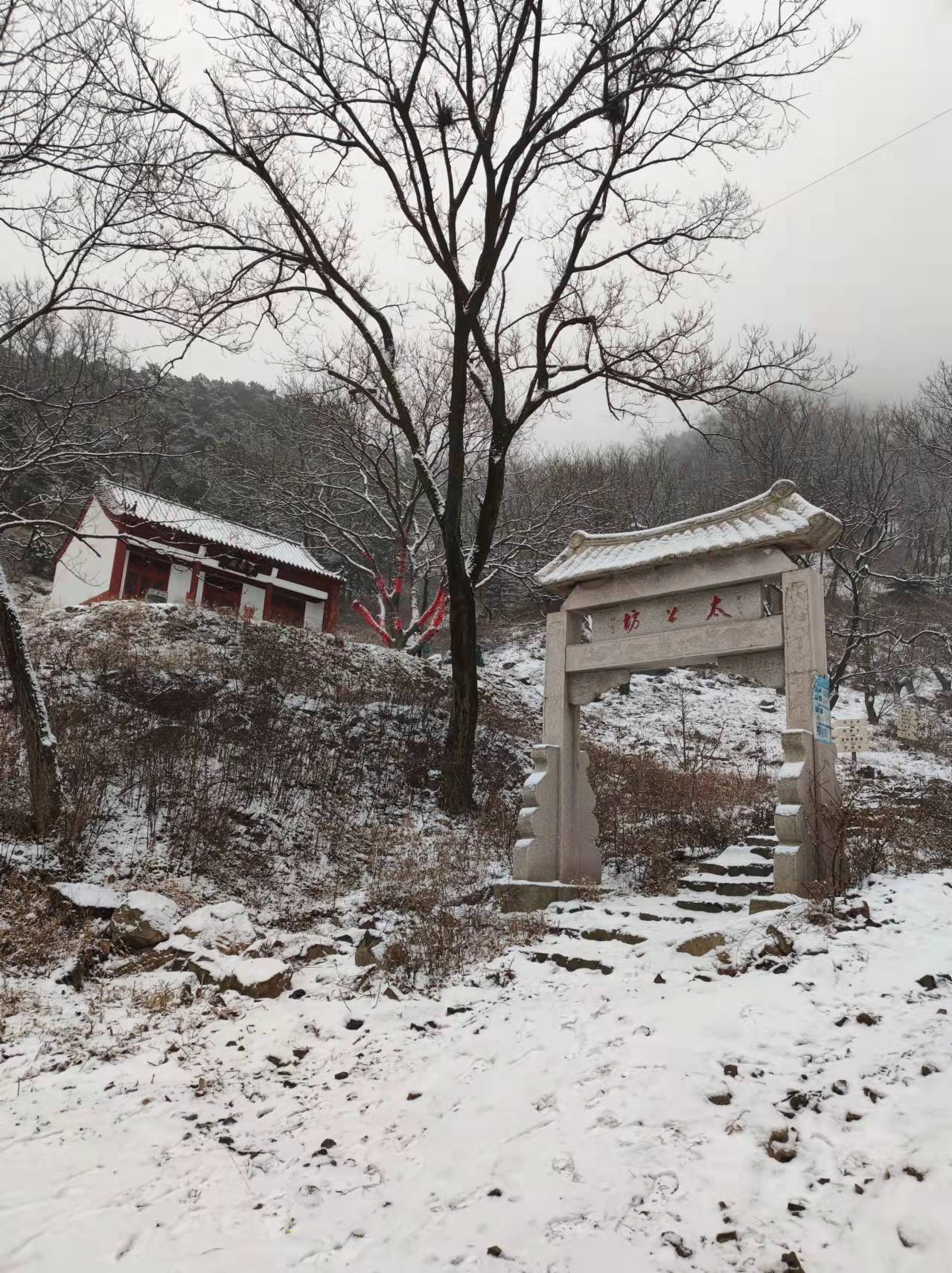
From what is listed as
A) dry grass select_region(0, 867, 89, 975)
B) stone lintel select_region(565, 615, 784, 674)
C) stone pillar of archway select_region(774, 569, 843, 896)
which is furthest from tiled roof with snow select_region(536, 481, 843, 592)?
dry grass select_region(0, 867, 89, 975)

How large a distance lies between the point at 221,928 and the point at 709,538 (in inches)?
240

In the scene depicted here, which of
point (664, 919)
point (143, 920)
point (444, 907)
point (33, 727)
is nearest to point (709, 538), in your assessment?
point (664, 919)

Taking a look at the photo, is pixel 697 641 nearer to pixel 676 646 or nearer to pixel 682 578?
pixel 676 646

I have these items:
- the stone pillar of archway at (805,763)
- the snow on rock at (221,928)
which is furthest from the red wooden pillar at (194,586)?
the stone pillar of archway at (805,763)

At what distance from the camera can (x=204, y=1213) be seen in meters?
3.58

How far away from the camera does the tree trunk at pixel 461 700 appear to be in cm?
1210

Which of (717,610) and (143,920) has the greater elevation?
(717,610)

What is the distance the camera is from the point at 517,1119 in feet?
13.7

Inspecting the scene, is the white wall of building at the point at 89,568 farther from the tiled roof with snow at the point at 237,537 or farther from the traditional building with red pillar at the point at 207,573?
the tiled roof with snow at the point at 237,537

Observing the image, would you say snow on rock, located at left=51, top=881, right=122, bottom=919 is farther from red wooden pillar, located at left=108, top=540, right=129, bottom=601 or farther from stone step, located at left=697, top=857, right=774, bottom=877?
red wooden pillar, located at left=108, top=540, right=129, bottom=601

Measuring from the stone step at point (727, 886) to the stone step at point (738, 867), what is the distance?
0.29 metres

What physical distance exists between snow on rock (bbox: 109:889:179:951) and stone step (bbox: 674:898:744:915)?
4862 millimetres

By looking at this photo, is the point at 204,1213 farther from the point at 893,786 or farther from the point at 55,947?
the point at 893,786

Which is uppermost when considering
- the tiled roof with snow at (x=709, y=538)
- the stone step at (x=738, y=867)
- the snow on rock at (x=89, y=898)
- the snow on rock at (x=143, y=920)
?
the tiled roof with snow at (x=709, y=538)
